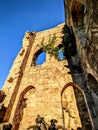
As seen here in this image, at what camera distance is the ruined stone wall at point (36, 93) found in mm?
5863

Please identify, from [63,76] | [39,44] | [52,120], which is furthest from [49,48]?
[52,120]

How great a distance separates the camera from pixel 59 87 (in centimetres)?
664

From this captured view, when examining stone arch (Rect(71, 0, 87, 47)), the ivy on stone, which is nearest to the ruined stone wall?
the ivy on stone

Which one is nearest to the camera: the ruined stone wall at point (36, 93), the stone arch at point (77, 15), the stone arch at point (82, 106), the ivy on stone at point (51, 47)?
the stone arch at point (82, 106)

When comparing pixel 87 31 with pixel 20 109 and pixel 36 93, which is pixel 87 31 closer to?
pixel 36 93

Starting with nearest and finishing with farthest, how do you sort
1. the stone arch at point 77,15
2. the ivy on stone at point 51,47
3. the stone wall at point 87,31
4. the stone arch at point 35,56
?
the stone wall at point 87,31 → the stone arch at point 77,15 → the ivy on stone at point 51,47 → the stone arch at point 35,56

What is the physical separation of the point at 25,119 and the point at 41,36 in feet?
21.6

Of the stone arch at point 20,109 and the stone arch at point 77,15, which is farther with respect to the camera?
the stone arch at point 77,15

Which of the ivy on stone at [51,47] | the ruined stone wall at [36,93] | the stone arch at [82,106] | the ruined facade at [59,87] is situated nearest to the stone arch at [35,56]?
the ruined facade at [59,87]

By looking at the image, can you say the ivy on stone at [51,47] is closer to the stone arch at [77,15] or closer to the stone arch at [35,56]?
the stone arch at [35,56]

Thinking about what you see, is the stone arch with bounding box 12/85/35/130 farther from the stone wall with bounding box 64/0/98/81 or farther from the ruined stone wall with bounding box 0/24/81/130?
the stone wall with bounding box 64/0/98/81

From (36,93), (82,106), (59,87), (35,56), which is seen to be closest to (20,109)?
(36,93)

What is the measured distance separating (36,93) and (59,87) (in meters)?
1.17

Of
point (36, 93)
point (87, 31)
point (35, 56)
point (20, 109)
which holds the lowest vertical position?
point (20, 109)
